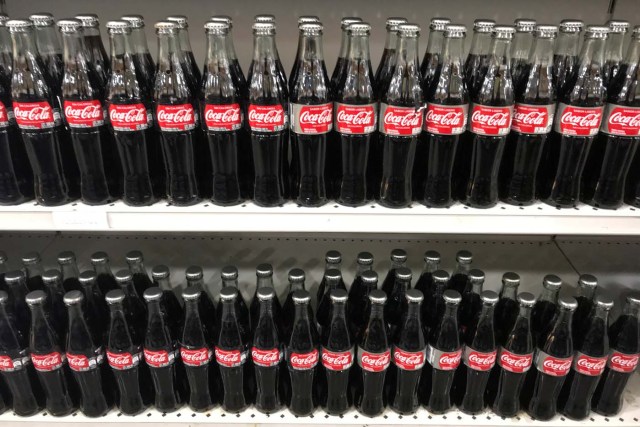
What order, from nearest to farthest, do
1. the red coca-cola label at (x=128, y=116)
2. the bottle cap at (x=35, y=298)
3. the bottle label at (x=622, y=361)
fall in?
1. the red coca-cola label at (x=128, y=116)
2. the bottle cap at (x=35, y=298)
3. the bottle label at (x=622, y=361)

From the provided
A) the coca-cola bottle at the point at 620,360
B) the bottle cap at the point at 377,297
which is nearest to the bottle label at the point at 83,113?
the bottle cap at the point at 377,297

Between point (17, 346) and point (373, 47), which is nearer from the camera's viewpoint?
point (17, 346)

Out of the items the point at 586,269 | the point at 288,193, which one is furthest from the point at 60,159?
the point at 586,269

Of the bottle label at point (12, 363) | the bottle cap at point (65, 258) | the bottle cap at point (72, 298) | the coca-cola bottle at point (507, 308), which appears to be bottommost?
the bottle label at point (12, 363)

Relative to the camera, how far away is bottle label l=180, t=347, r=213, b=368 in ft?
4.46

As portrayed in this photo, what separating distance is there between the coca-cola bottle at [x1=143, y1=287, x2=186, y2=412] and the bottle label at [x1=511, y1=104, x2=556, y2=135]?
946 millimetres

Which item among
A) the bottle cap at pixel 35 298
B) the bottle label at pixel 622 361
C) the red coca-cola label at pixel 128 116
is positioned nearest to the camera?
the red coca-cola label at pixel 128 116

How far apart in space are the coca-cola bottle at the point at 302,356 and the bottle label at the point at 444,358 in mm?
299

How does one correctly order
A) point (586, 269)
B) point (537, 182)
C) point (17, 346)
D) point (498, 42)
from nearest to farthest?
point (498, 42), point (537, 182), point (17, 346), point (586, 269)

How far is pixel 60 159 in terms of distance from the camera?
3.98 ft

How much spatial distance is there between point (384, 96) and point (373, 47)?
46 centimetres

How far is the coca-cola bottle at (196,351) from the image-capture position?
1.33 metres

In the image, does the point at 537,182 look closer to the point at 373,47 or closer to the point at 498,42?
the point at 498,42

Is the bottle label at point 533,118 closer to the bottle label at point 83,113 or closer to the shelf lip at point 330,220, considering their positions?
the shelf lip at point 330,220
